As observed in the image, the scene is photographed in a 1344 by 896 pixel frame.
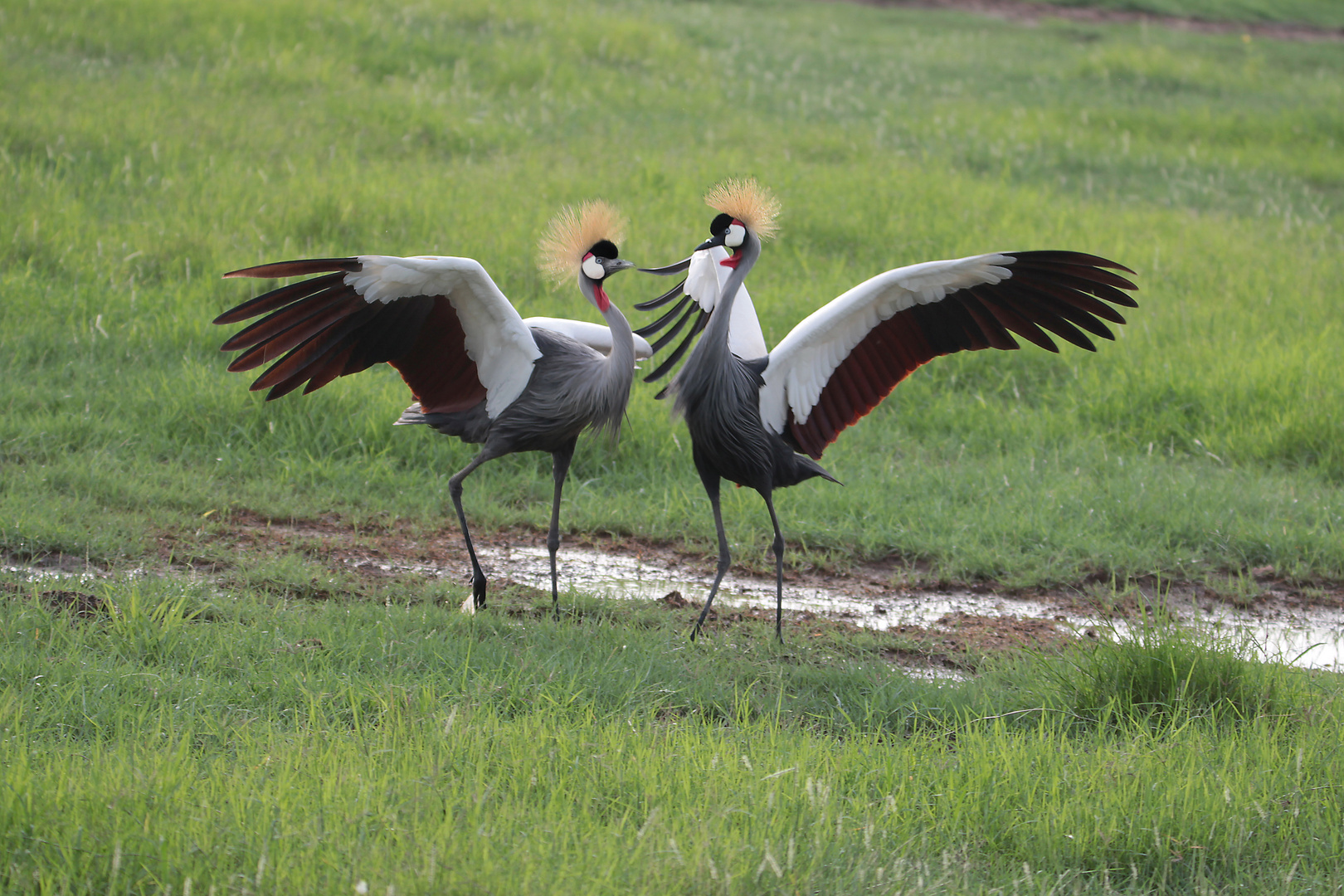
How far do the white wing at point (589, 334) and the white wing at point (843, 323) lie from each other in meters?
0.66

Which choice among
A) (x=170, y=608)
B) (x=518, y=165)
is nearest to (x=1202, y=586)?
(x=170, y=608)

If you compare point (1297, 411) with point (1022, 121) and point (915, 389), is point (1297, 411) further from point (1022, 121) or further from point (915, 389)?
point (1022, 121)

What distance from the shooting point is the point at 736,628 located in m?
4.29

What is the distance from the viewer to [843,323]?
14.1 feet

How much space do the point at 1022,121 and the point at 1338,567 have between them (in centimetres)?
741

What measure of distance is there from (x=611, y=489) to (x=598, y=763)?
2.75m

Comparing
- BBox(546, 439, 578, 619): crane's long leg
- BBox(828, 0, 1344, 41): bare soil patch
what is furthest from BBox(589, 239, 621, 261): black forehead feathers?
BBox(828, 0, 1344, 41): bare soil patch

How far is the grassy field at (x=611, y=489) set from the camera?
2.64 m

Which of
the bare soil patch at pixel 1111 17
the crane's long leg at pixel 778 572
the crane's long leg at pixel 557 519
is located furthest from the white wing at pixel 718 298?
the bare soil patch at pixel 1111 17

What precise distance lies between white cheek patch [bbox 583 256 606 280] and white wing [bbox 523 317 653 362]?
0.43m

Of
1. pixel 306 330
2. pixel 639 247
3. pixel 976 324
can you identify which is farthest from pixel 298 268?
pixel 639 247

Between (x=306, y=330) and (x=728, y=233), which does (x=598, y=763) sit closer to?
(x=306, y=330)

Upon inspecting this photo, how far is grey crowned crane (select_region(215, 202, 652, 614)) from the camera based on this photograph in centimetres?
395

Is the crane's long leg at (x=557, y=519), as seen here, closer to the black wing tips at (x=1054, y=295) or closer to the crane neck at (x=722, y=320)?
the crane neck at (x=722, y=320)
